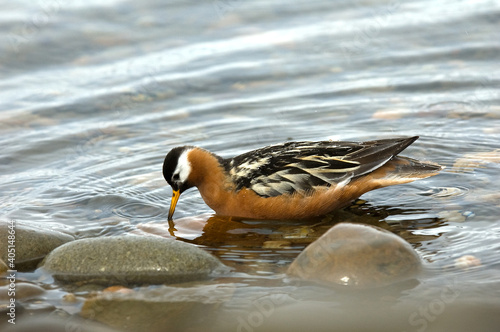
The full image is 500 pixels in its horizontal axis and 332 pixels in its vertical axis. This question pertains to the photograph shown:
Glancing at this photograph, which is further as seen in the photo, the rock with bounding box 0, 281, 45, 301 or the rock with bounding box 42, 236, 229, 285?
the rock with bounding box 42, 236, 229, 285

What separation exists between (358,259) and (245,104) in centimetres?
621

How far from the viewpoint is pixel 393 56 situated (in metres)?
13.7

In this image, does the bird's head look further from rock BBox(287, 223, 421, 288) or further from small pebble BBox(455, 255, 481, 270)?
small pebble BBox(455, 255, 481, 270)

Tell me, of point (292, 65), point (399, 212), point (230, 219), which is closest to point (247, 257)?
point (230, 219)

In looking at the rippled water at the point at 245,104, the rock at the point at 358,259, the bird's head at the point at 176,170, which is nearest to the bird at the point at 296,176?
the bird's head at the point at 176,170

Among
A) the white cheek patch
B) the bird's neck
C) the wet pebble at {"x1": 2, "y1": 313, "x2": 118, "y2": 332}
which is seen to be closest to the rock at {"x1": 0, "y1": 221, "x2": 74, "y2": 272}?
the wet pebble at {"x1": 2, "y1": 313, "x2": 118, "y2": 332}

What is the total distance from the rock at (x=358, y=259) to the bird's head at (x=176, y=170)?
2.59 meters

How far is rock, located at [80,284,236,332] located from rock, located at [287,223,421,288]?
2.66ft

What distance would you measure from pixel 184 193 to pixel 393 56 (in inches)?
231

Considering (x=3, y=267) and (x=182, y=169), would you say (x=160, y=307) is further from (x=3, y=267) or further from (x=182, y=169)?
(x=182, y=169)

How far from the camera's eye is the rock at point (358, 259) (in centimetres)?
644

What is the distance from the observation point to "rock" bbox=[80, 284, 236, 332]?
608 centimetres

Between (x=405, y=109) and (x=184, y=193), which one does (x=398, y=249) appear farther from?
(x=405, y=109)

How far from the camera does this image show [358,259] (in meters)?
6.48
